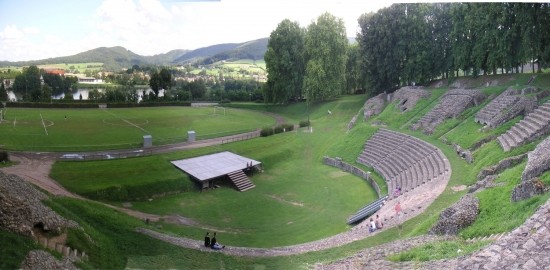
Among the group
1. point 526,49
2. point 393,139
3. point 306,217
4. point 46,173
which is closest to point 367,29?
point 393,139

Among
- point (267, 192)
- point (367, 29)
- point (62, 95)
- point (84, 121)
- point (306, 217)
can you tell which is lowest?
point (306, 217)

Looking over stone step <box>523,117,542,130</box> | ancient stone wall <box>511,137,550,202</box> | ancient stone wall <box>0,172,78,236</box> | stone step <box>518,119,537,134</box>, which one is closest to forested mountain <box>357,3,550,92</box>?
stone step <box>523,117,542,130</box>

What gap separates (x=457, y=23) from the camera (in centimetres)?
2198

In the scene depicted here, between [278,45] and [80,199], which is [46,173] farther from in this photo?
[278,45]

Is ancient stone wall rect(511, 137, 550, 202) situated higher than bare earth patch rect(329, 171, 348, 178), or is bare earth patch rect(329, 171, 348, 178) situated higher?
ancient stone wall rect(511, 137, 550, 202)

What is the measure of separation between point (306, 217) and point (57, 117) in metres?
5.42

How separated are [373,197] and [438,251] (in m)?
6.27

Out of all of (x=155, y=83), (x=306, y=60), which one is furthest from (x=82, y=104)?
(x=306, y=60)

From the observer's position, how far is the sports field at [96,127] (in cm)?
812

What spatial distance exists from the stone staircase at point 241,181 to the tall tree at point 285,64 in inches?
102

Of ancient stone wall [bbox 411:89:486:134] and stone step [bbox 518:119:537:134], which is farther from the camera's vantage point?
ancient stone wall [bbox 411:89:486:134]

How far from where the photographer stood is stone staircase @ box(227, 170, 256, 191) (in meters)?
9.02

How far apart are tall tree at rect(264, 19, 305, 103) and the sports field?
93.5 inches

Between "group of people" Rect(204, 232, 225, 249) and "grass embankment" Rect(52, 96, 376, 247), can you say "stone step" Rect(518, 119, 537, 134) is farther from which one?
"group of people" Rect(204, 232, 225, 249)
